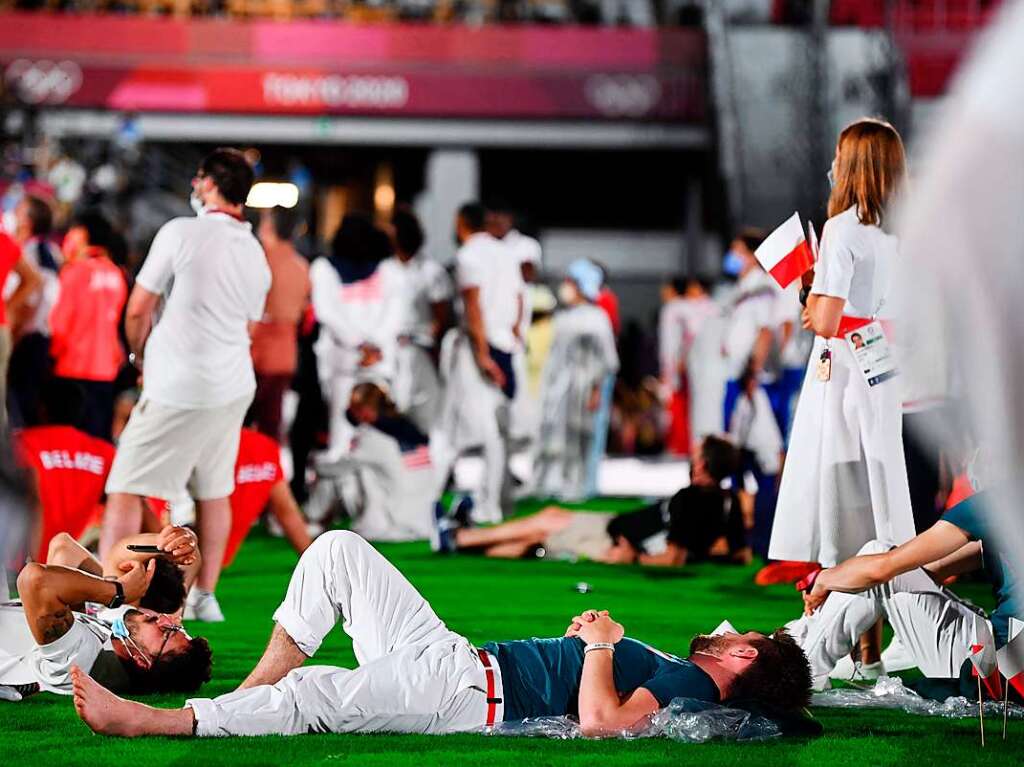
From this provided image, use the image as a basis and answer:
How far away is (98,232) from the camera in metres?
10.3

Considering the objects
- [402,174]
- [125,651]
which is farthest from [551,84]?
[125,651]

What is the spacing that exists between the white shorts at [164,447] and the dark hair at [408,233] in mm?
4824

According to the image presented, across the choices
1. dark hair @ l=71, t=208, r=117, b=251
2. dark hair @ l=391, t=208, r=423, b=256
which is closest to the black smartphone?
dark hair @ l=71, t=208, r=117, b=251

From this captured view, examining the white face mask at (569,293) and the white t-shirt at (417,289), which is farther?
the white face mask at (569,293)

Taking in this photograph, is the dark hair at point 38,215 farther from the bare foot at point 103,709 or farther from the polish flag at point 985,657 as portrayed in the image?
the polish flag at point 985,657

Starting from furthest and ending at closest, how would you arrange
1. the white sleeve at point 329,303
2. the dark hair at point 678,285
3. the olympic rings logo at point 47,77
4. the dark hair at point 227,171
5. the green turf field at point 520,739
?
the olympic rings logo at point 47,77 < the dark hair at point 678,285 < the white sleeve at point 329,303 < the dark hair at point 227,171 < the green turf field at point 520,739

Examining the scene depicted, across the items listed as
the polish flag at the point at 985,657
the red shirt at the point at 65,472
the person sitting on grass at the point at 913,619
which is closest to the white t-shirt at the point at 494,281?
the red shirt at the point at 65,472

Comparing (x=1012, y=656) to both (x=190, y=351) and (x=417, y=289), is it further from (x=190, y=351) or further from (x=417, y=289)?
(x=417, y=289)

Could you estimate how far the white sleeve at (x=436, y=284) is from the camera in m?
12.6

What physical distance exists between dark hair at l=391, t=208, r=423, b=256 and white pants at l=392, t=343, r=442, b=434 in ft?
2.04

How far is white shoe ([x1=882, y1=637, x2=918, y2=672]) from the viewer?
667 cm

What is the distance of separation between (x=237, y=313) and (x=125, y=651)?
2244mm

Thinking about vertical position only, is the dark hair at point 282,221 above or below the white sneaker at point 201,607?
above

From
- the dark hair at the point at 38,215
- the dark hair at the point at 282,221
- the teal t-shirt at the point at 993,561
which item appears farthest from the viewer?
the dark hair at the point at 282,221
